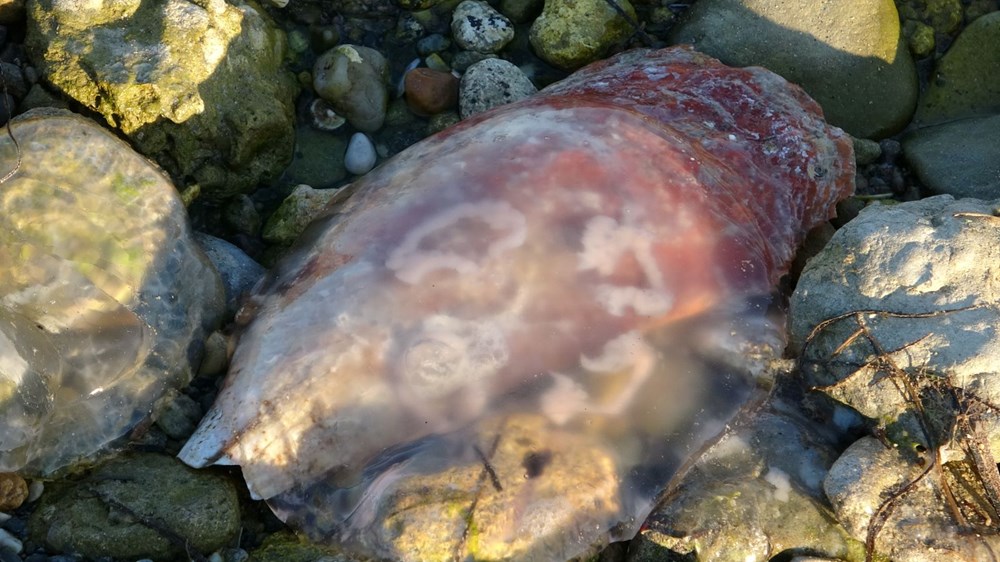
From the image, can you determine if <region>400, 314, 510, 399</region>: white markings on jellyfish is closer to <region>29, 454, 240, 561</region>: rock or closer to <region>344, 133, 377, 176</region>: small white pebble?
<region>29, 454, 240, 561</region>: rock

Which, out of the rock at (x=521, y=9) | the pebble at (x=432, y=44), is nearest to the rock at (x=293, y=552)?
the pebble at (x=432, y=44)

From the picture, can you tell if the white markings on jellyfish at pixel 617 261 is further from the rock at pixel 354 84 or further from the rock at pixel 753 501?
the rock at pixel 354 84

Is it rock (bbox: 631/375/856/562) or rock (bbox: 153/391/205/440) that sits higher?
rock (bbox: 631/375/856/562)

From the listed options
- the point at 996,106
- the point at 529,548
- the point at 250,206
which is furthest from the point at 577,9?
the point at 529,548

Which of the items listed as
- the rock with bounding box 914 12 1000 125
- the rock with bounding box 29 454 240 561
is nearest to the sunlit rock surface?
the rock with bounding box 29 454 240 561

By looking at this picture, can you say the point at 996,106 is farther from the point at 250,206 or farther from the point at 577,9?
the point at 250,206
